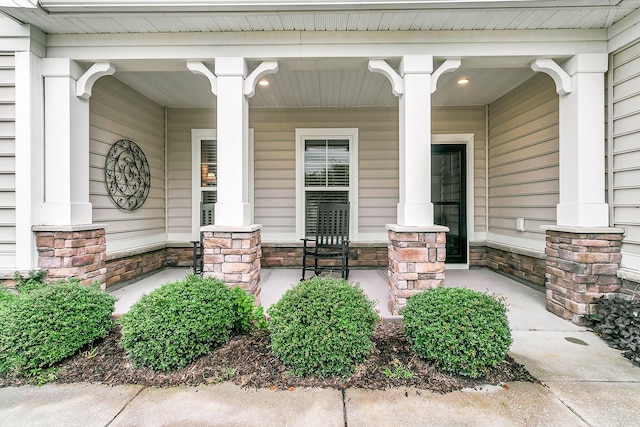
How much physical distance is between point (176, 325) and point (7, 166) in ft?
8.20

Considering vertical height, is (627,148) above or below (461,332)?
above

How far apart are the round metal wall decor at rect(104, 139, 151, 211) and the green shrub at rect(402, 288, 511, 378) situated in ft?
12.7

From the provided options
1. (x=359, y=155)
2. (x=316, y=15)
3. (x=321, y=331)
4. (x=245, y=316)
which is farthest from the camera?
(x=359, y=155)

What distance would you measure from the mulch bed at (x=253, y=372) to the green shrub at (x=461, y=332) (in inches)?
3.7

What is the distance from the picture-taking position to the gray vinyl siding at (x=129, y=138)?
11.5ft

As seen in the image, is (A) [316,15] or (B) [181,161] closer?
(A) [316,15]

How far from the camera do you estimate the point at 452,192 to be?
4824 millimetres

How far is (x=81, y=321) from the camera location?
209 centimetres

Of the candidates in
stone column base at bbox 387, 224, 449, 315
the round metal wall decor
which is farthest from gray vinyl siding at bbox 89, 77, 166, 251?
stone column base at bbox 387, 224, 449, 315

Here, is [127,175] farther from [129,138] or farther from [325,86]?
[325,86]

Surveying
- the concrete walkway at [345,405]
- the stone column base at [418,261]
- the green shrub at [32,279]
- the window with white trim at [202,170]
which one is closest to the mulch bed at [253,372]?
the concrete walkway at [345,405]

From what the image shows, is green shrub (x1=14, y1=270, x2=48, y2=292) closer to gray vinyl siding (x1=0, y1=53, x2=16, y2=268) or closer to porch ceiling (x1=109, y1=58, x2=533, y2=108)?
gray vinyl siding (x1=0, y1=53, x2=16, y2=268)

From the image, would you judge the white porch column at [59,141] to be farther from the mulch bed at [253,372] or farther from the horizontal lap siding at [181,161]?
the horizontal lap siding at [181,161]

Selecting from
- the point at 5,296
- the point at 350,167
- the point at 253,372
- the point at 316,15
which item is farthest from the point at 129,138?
the point at 253,372
